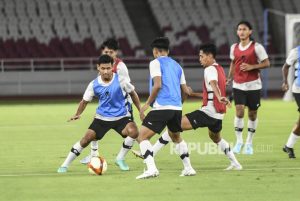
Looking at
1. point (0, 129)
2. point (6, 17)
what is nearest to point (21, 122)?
point (0, 129)

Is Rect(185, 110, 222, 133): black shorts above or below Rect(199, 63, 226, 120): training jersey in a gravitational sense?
below

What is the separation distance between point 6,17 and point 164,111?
29195 mm

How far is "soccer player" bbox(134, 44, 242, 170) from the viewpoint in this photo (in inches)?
433

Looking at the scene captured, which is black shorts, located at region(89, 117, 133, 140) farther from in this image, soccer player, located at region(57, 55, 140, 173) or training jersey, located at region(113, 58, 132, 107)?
training jersey, located at region(113, 58, 132, 107)

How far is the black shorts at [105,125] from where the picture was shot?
10953 mm

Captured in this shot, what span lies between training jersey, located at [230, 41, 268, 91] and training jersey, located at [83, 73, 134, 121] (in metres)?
3.40

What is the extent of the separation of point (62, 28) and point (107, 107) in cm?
2750

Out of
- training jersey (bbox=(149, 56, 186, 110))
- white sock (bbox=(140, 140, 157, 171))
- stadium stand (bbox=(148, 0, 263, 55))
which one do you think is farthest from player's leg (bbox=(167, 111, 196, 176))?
stadium stand (bbox=(148, 0, 263, 55))

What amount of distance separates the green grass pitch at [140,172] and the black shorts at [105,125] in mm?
569

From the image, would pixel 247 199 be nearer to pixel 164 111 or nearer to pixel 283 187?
pixel 283 187

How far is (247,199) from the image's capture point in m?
8.41

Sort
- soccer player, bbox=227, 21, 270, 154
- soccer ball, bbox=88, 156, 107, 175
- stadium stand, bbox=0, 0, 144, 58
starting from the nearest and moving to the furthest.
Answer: soccer ball, bbox=88, 156, 107, 175 < soccer player, bbox=227, 21, 270, 154 < stadium stand, bbox=0, 0, 144, 58

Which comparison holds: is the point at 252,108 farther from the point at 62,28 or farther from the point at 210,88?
the point at 62,28

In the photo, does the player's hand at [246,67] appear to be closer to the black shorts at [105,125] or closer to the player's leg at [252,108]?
the player's leg at [252,108]
